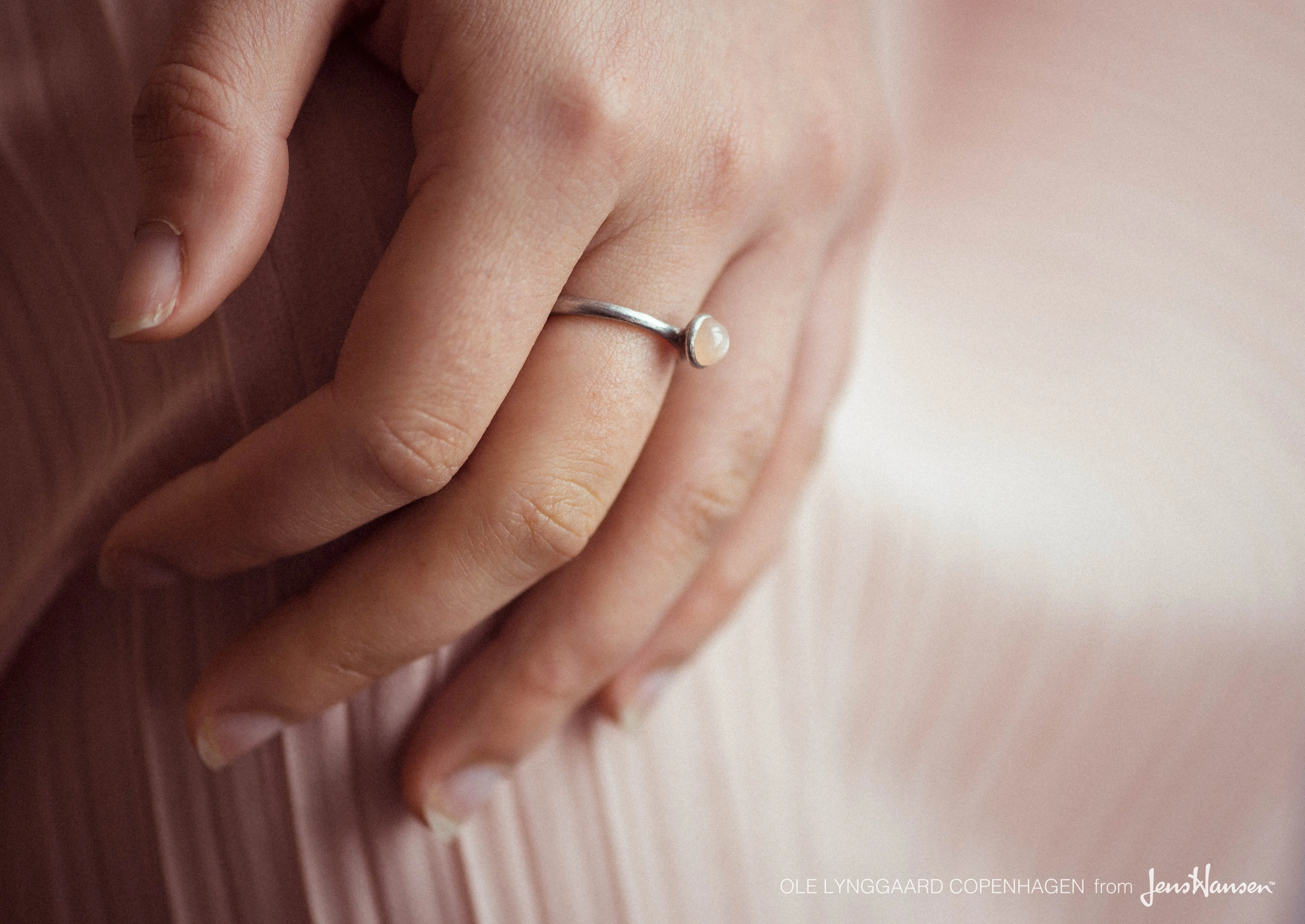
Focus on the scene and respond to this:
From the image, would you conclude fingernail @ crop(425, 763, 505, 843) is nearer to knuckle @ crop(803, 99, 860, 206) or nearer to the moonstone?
the moonstone

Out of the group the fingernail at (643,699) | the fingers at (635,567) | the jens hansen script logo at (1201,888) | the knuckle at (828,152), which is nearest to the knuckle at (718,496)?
the fingers at (635,567)

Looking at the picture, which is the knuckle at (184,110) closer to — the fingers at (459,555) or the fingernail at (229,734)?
the fingers at (459,555)

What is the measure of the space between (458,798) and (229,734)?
0.47 ft

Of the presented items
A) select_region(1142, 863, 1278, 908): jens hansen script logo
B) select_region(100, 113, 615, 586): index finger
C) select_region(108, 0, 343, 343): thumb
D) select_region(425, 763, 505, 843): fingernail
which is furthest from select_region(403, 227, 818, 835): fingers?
select_region(1142, 863, 1278, 908): jens hansen script logo

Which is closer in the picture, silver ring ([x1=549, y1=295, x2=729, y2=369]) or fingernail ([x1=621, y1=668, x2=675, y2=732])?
silver ring ([x1=549, y1=295, x2=729, y2=369])

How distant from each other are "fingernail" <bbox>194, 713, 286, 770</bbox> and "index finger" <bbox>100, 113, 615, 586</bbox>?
10 centimetres

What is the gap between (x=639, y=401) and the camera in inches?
22.4

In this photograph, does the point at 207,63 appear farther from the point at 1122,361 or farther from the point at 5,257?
the point at 1122,361

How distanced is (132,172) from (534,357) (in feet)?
0.90

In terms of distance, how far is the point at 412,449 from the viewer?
1.51 feet

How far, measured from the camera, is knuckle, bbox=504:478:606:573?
51 centimetres

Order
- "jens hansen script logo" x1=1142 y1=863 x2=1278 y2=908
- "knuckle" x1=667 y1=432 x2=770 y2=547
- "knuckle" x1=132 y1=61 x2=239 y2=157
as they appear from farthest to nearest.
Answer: "jens hansen script logo" x1=1142 y1=863 x2=1278 y2=908, "knuckle" x1=667 y1=432 x2=770 y2=547, "knuckle" x1=132 y1=61 x2=239 y2=157

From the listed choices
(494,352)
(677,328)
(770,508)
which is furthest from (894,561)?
(494,352)

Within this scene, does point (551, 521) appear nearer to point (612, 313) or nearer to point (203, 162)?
point (612, 313)
